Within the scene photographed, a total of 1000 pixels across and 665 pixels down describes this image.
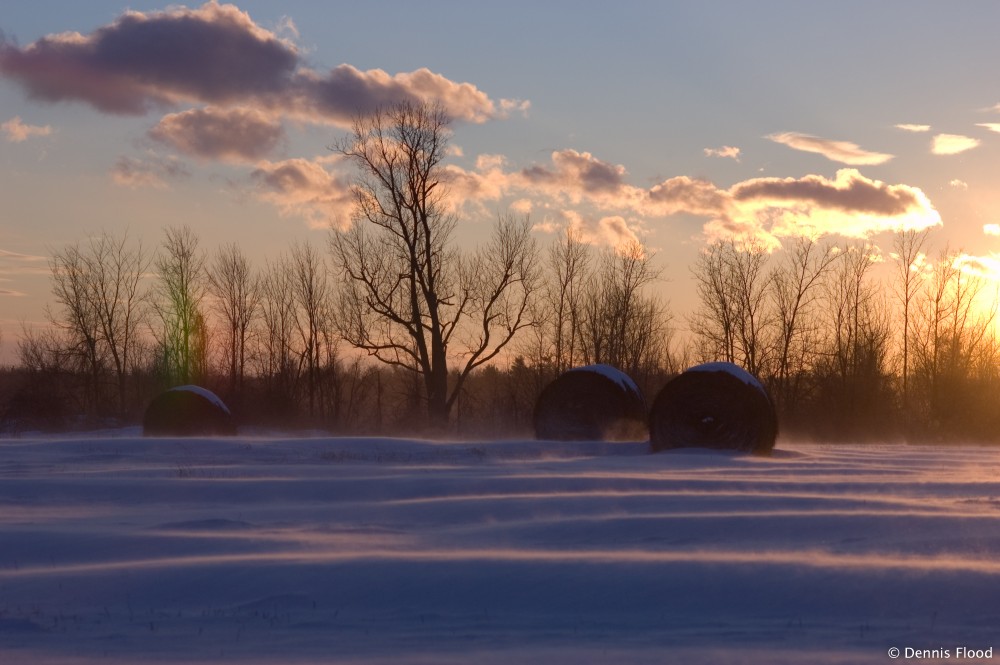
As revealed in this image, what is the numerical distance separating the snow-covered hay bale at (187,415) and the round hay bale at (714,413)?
11133mm

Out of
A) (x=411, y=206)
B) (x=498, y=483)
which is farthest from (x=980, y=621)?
(x=411, y=206)

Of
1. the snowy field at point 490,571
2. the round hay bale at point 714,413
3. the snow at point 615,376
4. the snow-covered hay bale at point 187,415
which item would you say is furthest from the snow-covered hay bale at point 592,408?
the snowy field at point 490,571

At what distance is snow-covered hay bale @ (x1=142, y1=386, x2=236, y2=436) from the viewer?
25.6 meters

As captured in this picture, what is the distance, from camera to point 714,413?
19.9 metres

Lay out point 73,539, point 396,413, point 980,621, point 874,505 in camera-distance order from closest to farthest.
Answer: point 980,621 → point 73,539 → point 874,505 → point 396,413

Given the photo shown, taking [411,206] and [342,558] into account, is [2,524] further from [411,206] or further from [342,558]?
[411,206]

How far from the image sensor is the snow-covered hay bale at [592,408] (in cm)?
2356

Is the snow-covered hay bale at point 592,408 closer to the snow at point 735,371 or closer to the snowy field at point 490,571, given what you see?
the snow at point 735,371

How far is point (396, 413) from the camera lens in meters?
41.2

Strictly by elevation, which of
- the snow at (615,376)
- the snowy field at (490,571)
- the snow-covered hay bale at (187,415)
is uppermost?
the snow at (615,376)

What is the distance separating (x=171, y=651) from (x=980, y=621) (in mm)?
3837

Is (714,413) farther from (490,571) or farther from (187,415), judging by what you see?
(490,571)

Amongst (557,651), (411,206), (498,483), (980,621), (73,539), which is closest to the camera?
(557,651)

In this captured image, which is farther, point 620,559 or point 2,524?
point 2,524
